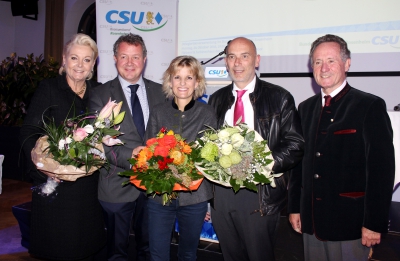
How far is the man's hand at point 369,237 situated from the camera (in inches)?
78.8

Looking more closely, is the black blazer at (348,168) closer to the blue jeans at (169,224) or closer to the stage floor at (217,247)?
the blue jeans at (169,224)

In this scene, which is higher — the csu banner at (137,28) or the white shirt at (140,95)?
the csu banner at (137,28)

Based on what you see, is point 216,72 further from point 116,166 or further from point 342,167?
point 342,167

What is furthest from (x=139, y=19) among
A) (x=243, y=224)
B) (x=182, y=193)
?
(x=243, y=224)

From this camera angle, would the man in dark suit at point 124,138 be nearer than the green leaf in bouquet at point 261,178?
No

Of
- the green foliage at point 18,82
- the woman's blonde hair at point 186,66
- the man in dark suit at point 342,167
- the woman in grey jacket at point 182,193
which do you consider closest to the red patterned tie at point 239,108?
the woman in grey jacket at point 182,193

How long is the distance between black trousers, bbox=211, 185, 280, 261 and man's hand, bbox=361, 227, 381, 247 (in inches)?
20.3

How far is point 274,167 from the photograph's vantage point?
210cm

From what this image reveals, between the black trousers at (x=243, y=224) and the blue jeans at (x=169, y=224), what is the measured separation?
13 centimetres

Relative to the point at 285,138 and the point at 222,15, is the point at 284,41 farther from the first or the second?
the point at 285,138

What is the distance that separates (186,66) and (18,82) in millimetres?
5194

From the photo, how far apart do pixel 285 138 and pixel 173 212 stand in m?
0.87

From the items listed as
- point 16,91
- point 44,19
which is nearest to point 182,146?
point 16,91

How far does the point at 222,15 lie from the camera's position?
501 cm
